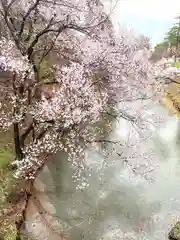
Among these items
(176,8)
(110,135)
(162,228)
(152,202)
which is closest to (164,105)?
(110,135)

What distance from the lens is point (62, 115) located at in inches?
405

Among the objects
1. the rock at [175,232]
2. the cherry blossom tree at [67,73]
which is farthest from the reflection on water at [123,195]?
the cherry blossom tree at [67,73]

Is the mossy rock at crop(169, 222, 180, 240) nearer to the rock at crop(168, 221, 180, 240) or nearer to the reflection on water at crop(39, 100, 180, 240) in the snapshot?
the rock at crop(168, 221, 180, 240)

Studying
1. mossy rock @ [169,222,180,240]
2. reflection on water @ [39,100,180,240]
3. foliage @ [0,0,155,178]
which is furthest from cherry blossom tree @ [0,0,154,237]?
mossy rock @ [169,222,180,240]

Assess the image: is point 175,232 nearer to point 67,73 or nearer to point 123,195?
point 123,195

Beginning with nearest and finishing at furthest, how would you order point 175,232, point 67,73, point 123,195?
point 67,73 < point 175,232 < point 123,195

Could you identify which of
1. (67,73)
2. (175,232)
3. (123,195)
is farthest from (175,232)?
(67,73)

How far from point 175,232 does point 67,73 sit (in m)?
5.22

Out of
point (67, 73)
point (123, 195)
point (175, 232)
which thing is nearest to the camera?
point (67, 73)

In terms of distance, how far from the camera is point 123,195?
1327 centimetres

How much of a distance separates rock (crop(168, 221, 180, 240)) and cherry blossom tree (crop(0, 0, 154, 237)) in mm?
3299

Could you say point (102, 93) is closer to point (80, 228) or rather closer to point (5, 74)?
point (80, 228)

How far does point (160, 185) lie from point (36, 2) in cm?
748

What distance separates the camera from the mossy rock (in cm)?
1095
